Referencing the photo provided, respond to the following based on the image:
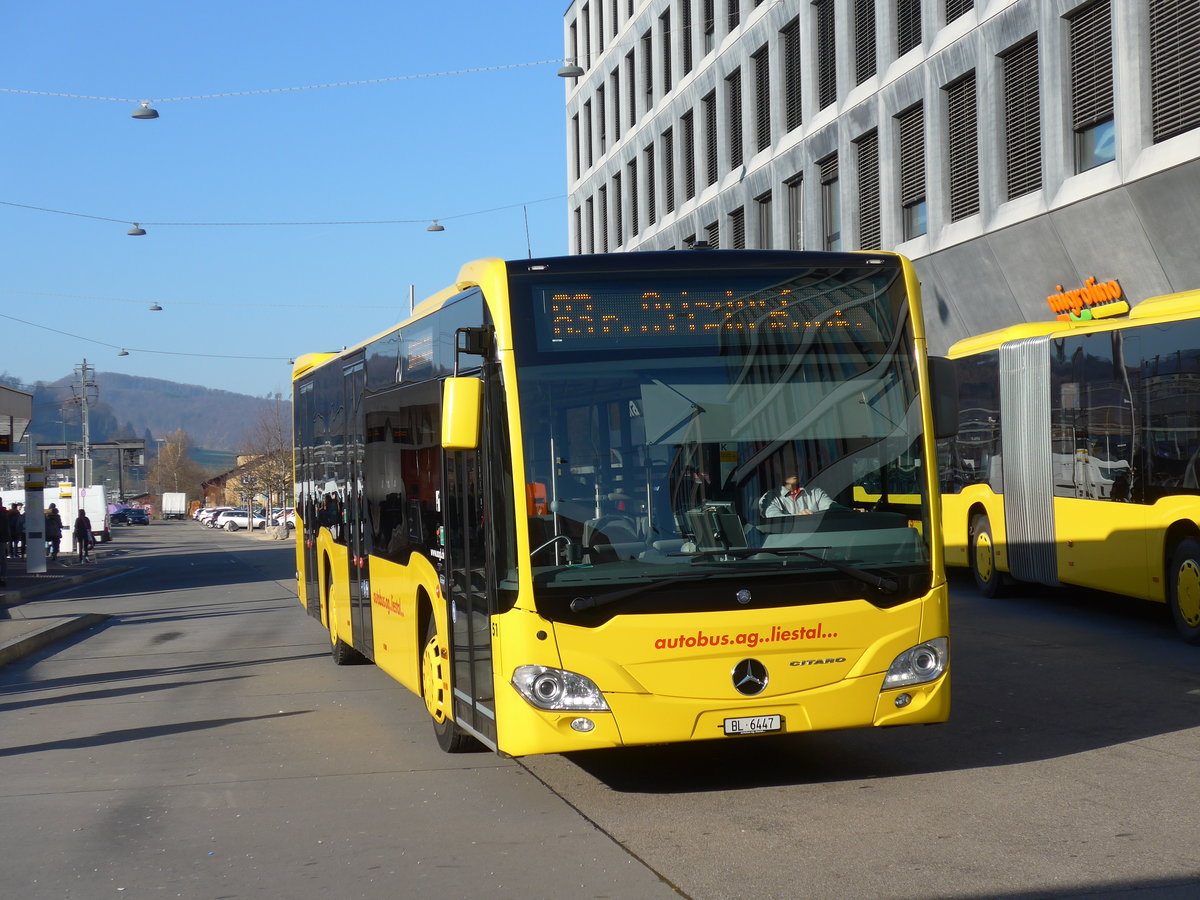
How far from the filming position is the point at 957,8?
25.7 m

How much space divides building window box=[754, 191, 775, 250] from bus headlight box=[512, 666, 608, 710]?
28.9m

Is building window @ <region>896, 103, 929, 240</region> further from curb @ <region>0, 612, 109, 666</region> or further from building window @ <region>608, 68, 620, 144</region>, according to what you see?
building window @ <region>608, 68, 620, 144</region>

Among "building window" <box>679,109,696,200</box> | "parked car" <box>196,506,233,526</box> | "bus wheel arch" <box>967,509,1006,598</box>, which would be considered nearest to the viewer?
"bus wheel arch" <box>967,509,1006,598</box>

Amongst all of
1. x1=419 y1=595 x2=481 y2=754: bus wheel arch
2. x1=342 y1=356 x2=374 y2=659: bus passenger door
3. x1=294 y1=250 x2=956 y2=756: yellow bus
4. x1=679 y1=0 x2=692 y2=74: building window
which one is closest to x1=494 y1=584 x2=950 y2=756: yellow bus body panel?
x1=294 y1=250 x2=956 y2=756: yellow bus

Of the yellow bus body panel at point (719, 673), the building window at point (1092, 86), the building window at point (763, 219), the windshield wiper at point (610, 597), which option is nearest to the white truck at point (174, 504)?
the building window at point (763, 219)

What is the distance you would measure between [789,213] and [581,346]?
27.6 metres

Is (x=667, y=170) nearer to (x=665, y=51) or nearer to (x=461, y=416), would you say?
(x=665, y=51)

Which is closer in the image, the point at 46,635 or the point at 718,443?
the point at 718,443

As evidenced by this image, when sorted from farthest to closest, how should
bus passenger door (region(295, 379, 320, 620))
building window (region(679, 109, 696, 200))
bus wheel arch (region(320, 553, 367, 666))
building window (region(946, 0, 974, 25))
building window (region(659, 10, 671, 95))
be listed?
building window (region(659, 10, 671, 95))
building window (region(679, 109, 696, 200))
building window (region(946, 0, 974, 25))
bus passenger door (region(295, 379, 320, 620))
bus wheel arch (region(320, 553, 367, 666))

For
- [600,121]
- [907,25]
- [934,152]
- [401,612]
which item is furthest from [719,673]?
[600,121]

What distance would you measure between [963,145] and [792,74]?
848cm

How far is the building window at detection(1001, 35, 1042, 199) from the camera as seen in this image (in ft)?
77.4

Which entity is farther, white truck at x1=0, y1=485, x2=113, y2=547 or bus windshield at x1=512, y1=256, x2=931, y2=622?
white truck at x1=0, y1=485, x2=113, y2=547

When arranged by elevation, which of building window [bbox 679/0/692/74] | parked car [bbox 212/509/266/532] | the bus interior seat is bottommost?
parked car [bbox 212/509/266/532]
